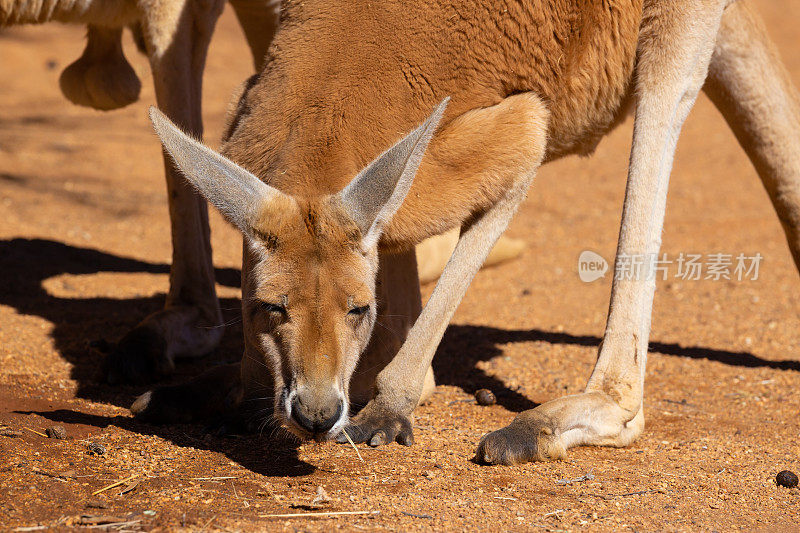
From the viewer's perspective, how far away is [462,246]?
11.1 ft

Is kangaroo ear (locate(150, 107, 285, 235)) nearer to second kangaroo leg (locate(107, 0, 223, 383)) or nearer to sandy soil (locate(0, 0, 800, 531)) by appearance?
sandy soil (locate(0, 0, 800, 531))

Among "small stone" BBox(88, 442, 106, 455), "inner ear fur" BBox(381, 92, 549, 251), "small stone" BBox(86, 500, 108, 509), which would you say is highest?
"inner ear fur" BBox(381, 92, 549, 251)

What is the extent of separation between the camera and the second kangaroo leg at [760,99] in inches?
171

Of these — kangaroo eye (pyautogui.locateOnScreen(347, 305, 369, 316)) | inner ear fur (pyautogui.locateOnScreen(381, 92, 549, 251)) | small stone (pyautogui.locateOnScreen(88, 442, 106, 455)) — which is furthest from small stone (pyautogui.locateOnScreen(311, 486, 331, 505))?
inner ear fur (pyautogui.locateOnScreen(381, 92, 549, 251))

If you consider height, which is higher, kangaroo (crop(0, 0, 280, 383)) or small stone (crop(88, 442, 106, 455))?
kangaroo (crop(0, 0, 280, 383))

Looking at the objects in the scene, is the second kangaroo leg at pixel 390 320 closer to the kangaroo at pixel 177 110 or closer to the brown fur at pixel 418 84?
the brown fur at pixel 418 84

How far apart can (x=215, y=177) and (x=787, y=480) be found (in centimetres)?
200

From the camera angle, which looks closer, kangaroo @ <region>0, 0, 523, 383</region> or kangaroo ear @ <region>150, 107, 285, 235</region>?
kangaroo ear @ <region>150, 107, 285, 235</region>

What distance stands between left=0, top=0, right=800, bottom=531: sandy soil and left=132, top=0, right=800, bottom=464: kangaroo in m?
0.21

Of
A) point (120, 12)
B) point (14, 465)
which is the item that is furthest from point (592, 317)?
point (14, 465)

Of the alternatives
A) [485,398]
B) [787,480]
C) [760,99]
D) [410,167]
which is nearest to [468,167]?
[410,167]

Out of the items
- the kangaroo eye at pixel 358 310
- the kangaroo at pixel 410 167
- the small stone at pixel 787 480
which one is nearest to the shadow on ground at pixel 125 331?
the kangaroo at pixel 410 167

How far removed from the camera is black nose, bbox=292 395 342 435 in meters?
2.55

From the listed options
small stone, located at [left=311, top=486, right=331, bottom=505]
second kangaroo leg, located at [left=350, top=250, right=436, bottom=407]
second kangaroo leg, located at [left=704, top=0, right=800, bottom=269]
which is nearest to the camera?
small stone, located at [left=311, top=486, right=331, bottom=505]
